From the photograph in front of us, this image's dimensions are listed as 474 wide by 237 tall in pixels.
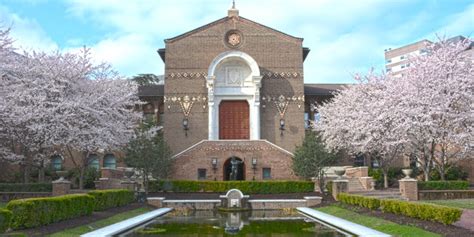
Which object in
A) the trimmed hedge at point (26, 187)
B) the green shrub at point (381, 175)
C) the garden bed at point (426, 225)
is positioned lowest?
the garden bed at point (426, 225)

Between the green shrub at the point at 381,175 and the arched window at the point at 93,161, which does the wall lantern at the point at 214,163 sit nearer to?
the arched window at the point at 93,161

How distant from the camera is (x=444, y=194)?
2675 cm

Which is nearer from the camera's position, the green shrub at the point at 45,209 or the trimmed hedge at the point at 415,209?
the trimmed hedge at the point at 415,209

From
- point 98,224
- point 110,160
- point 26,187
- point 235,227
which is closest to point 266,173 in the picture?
point 110,160

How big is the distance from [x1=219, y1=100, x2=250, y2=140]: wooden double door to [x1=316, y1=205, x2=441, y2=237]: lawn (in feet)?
60.8

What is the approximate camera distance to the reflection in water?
16.1 m

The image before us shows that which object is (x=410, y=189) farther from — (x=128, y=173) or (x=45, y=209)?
(x=128, y=173)

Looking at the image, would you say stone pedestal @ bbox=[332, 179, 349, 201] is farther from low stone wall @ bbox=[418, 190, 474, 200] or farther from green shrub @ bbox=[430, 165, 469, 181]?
green shrub @ bbox=[430, 165, 469, 181]

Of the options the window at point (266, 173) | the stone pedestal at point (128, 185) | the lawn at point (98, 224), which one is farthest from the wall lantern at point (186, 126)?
the lawn at point (98, 224)

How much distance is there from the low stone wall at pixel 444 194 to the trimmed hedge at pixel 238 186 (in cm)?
726

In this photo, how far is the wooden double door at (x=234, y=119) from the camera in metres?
41.1

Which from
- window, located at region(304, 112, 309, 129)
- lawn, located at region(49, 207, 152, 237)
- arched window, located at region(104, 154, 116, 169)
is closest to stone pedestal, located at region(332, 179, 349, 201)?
lawn, located at region(49, 207, 152, 237)

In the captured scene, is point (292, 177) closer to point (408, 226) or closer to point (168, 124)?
point (168, 124)

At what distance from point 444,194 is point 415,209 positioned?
36.3ft
